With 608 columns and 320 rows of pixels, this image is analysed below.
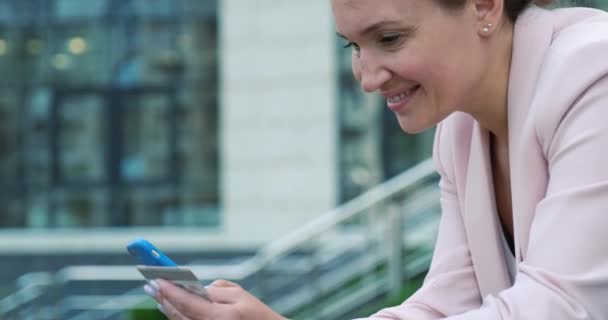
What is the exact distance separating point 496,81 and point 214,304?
0.59 metres

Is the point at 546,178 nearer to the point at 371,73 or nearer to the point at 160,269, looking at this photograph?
the point at 371,73

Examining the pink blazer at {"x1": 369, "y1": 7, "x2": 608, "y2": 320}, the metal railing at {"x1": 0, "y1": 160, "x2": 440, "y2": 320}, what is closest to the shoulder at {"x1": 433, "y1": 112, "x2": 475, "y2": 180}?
the pink blazer at {"x1": 369, "y1": 7, "x2": 608, "y2": 320}

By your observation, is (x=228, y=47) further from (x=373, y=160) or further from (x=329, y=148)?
(x=373, y=160)

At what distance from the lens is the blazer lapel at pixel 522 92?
6.71 feet

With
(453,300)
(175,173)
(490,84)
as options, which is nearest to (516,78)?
(490,84)

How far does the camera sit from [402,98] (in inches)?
80.2

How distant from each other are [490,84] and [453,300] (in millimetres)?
480

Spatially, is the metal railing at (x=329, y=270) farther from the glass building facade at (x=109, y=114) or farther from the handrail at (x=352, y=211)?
the glass building facade at (x=109, y=114)

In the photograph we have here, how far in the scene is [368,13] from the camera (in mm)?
1953

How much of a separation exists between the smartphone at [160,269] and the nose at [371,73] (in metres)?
0.41

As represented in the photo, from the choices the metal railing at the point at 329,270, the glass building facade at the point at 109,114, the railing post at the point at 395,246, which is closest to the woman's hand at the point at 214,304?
the metal railing at the point at 329,270

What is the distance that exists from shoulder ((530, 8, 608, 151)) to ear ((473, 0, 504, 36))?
99 mm

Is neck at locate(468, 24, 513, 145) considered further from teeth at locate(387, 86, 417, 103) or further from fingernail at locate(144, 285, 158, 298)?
fingernail at locate(144, 285, 158, 298)

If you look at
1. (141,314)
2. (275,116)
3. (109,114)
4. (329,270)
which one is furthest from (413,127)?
(109,114)
